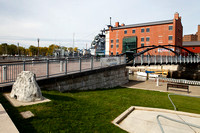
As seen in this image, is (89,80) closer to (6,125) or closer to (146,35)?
(6,125)

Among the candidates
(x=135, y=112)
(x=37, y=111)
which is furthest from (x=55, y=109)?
(x=135, y=112)

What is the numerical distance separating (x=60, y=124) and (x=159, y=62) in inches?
978

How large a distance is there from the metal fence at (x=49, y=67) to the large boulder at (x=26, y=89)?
2073 mm

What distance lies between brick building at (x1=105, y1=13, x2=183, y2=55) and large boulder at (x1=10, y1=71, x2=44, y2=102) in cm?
4752

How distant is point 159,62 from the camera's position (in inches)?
1036

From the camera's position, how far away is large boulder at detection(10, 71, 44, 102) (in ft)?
20.3

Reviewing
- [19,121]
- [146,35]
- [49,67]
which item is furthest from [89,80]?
[146,35]

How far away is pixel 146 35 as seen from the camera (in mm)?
56188

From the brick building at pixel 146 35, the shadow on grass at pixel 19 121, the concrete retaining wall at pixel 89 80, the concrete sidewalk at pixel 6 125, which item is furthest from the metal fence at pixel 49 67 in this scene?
the brick building at pixel 146 35

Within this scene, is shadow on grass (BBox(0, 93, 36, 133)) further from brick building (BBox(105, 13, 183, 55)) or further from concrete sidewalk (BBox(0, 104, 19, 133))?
brick building (BBox(105, 13, 183, 55))

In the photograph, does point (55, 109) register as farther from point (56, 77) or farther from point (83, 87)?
point (83, 87)

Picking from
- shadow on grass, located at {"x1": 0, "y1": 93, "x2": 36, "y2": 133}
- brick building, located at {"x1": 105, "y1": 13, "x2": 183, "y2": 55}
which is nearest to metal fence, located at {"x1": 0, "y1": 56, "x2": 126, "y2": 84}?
shadow on grass, located at {"x1": 0, "y1": 93, "x2": 36, "y2": 133}

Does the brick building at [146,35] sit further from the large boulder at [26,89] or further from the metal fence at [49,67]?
the large boulder at [26,89]

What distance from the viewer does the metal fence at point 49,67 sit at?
833cm
